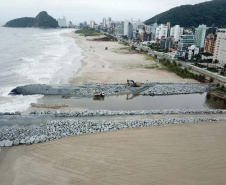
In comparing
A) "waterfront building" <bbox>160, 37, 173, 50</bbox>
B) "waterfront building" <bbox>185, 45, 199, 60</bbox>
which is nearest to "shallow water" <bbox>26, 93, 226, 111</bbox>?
"waterfront building" <bbox>185, 45, 199, 60</bbox>

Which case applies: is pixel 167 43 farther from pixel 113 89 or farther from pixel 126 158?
pixel 126 158

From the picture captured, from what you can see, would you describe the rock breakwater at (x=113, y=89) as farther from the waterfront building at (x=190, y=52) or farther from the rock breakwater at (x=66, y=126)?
the waterfront building at (x=190, y=52)

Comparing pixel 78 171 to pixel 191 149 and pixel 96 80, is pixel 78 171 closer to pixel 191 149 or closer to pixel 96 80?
pixel 191 149

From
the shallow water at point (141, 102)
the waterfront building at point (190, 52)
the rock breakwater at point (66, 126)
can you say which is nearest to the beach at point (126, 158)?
the rock breakwater at point (66, 126)

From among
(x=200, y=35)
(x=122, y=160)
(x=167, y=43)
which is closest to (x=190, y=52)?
(x=167, y=43)

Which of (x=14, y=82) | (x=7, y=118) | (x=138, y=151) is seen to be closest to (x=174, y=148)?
(x=138, y=151)

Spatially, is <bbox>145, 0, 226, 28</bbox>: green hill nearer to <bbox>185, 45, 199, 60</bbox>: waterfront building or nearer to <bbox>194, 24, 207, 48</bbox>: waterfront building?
<bbox>194, 24, 207, 48</bbox>: waterfront building

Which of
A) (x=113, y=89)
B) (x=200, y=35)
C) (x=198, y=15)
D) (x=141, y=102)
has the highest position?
(x=198, y=15)
